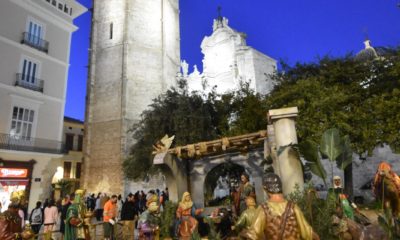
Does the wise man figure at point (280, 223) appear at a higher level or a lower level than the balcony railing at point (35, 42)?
lower

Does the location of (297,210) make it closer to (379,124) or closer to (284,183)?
(284,183)

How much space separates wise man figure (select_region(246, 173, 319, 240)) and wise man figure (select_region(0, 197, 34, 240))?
4.34 meters

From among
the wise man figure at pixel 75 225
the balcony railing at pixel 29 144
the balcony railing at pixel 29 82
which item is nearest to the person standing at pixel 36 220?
the wise man figure at pixel 75 225

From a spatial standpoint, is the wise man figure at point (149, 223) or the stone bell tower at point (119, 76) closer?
the wise man figure at point (149, 223)

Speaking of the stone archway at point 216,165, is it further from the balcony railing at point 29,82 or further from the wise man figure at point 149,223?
the balcony railing at point 29,82

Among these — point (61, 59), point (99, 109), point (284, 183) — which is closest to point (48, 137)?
point (61, 59)

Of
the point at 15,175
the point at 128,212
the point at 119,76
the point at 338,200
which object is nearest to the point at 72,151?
the point at 119,76

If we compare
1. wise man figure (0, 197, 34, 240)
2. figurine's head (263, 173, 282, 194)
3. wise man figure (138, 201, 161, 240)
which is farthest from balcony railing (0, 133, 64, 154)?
figurine's head (263, 173, 282, 194)

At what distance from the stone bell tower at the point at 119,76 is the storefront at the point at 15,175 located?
9.70 meters

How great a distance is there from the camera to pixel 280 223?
9.93 feet

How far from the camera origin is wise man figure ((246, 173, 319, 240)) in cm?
302

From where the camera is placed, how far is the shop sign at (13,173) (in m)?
16.0

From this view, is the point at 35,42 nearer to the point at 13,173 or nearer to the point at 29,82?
the point at 29,82

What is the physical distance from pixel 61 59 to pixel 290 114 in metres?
20.0
